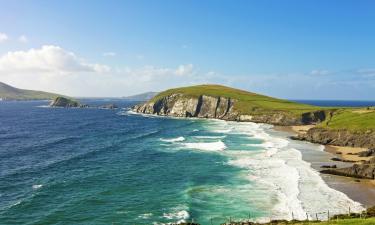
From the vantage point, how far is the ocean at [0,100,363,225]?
52.6m

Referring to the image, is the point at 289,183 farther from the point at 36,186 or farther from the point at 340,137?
the point at 340,137

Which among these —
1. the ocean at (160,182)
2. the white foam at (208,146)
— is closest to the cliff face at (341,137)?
the ocean at (160,182)

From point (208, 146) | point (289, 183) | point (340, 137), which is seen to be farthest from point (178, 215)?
point (340, 137)

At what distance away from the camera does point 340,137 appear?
390 feet

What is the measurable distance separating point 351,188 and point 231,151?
40174 mm

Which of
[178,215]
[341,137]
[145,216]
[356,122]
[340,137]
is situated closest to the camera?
[145,216]

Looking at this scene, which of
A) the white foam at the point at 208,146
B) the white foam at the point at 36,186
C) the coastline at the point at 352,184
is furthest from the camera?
the white foam at the point at 208,146

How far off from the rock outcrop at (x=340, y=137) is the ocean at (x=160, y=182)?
6.51 m

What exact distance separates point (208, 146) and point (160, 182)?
43.6 meters

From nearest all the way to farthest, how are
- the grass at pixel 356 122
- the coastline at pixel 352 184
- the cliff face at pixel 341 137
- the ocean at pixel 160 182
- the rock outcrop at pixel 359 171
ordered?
the ocean at pixel 160 182, the coastline at pixel 352 184, the rock outcrop at pixel 359 171, the cliff face at pixel 341 137, the grass at pixel 356 122

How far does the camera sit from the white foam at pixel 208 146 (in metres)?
107

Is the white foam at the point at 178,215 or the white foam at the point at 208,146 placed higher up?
the white foam at the point at 208,146

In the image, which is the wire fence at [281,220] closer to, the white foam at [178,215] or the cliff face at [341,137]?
A: the white foam at [178,215]

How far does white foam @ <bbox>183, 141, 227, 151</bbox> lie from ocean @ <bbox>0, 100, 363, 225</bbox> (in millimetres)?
270
